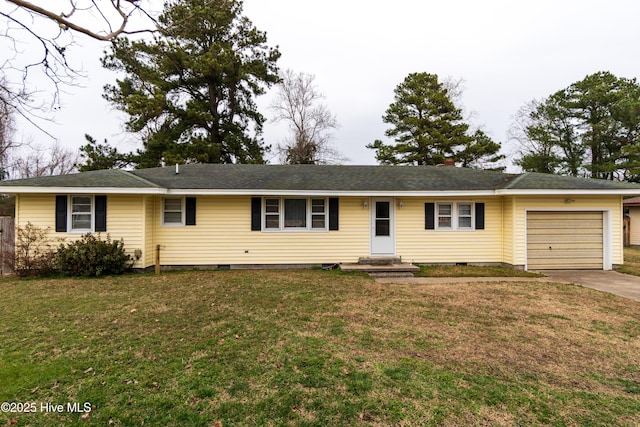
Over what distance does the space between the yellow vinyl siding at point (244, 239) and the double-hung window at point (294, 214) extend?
0.20 meters

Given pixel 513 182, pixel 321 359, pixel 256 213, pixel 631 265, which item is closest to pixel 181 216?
pixel 256 213

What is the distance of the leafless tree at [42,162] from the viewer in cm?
2533

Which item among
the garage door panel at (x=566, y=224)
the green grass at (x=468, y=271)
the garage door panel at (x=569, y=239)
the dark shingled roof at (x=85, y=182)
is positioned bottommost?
the green grass at (x=468, y=271)

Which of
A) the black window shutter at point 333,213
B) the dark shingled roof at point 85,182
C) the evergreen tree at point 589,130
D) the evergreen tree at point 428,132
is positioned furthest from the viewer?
the evergreen tree at point 428,132

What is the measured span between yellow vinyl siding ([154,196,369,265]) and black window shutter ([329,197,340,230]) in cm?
17

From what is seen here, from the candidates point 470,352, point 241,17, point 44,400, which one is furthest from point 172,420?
point 241,17

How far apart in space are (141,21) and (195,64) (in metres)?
14.2

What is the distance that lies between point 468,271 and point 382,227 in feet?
9.51

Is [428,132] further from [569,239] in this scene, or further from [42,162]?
[42,162]

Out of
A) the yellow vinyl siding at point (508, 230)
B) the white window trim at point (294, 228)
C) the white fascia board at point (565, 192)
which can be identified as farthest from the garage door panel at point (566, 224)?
the white window trim at point (294, 228)

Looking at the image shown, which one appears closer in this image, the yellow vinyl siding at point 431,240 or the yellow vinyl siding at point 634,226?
the yellow vinyl siding at point 431,240

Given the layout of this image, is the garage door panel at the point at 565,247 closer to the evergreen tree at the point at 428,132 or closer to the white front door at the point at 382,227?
the white front door at the point at 382,227

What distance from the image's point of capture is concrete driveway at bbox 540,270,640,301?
732 centimetres

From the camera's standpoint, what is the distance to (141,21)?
19.2 ft
